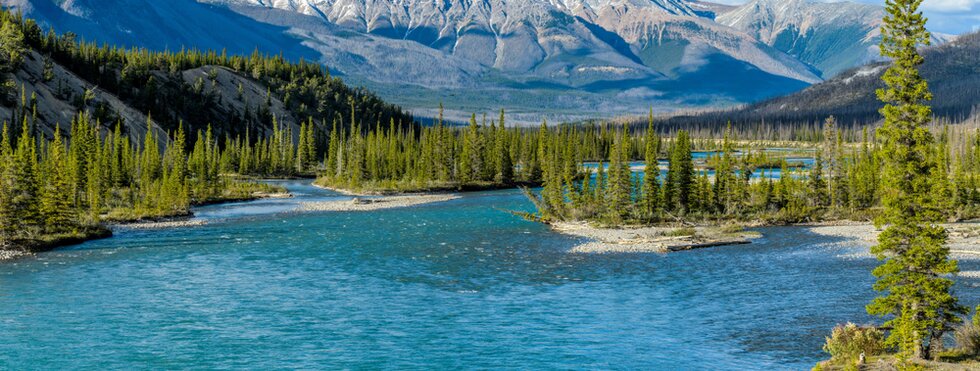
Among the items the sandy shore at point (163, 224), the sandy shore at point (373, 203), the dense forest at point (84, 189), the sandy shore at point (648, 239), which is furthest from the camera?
the sandy shore at point (373, 203)

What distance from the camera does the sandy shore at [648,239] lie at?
2884 inches

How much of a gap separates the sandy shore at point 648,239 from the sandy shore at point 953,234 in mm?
8849

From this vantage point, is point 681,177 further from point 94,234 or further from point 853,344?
point 853,344

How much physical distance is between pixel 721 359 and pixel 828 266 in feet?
92.3

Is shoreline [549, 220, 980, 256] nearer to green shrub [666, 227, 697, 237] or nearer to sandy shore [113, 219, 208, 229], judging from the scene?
green shrub [666, 227, 697, 237]

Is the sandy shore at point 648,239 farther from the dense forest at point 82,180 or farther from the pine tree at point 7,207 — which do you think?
the pine tree at point 7,207

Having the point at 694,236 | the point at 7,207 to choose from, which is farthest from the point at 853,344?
the point at 7,207

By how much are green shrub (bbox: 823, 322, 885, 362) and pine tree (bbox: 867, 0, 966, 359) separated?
125cm

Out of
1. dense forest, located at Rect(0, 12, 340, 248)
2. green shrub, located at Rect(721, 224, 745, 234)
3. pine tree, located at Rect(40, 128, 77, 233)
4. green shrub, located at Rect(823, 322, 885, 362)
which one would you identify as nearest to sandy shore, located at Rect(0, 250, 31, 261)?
dense forest, located at Rect(0, 12, 340, 248)

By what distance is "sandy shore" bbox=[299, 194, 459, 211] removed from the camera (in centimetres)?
A: 11575

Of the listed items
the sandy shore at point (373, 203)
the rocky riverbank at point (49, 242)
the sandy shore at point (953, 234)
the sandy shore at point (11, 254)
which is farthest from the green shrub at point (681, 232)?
the sandy shore at point (11, 254)

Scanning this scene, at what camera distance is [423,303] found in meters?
51.6

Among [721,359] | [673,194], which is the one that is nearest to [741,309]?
[721,359]

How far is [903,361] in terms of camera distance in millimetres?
32375
